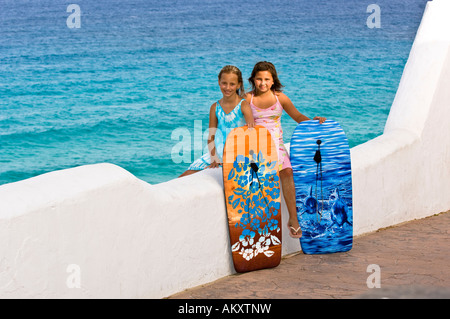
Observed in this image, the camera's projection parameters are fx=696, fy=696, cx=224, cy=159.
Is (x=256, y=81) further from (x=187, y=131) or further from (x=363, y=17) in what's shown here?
(x=363, y=17)

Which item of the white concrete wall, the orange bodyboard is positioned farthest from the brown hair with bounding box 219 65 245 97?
the white concrete wall

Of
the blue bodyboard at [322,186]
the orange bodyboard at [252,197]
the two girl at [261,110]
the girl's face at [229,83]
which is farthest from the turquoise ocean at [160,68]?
the orange bodyboard at [252,197]

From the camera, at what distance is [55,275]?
150 inches

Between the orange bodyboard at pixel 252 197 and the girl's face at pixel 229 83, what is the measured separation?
0.33 meters

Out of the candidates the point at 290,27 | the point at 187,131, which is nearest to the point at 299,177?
the point at 187,131

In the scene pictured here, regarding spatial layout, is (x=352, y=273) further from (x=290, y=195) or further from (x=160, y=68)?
(x=160, y=68)

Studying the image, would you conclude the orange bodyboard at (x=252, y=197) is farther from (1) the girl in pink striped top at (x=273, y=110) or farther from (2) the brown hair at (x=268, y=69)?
(2) the brown hair at (x=268, y=69)

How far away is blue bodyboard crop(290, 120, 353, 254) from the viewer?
5.38 meters

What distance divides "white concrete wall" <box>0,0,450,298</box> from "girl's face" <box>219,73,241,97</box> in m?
0.61

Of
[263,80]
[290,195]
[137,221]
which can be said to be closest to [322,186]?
[290,195]

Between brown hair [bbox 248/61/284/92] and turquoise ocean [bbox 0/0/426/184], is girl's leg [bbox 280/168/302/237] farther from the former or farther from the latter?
turquoise ocean [bbox 0/0/426/184]

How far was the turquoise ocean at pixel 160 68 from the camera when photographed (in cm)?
3091
